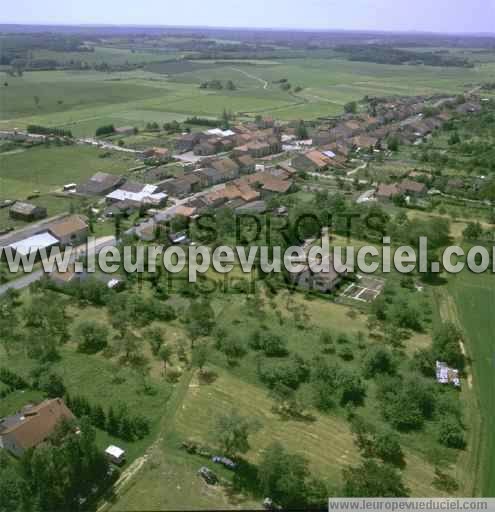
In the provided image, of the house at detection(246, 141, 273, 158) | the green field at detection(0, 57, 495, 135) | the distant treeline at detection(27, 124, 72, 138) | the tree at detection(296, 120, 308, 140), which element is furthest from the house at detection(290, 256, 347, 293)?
the green field at detection(0, 57, 495, 135)

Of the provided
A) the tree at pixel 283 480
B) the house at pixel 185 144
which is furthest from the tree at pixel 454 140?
the tree at pixel 283 480

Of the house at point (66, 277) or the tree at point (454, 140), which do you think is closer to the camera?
the house at point (66, 277)

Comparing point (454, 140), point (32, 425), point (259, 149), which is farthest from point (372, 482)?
point (454, 140)

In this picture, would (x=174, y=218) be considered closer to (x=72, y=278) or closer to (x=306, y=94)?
(x=72, y=278)

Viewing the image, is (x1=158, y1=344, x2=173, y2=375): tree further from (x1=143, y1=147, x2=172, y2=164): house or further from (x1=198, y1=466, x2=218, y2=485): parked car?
(x1=143, y1=147, x2=172, y2=164): house

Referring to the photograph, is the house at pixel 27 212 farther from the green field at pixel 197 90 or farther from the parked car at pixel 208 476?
the green field at pixel 197 90

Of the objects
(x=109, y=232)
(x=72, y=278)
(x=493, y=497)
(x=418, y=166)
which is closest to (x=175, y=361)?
(x=72, y=278)
